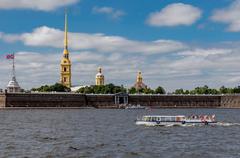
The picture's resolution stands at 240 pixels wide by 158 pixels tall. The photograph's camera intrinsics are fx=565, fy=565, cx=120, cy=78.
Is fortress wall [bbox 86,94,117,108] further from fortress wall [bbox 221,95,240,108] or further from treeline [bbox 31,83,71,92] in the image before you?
fortress wall [bbox 221,95,240,108]

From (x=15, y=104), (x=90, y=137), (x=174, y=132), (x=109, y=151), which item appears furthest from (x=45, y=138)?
(x=15, y=104)

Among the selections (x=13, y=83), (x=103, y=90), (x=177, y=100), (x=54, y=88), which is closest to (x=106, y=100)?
(x=103, y=90)

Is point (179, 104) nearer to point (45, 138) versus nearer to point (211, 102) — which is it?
point (211, 102)

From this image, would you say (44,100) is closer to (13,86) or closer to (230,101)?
(13,86)

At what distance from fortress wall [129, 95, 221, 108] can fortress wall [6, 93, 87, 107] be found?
1669 centimetres

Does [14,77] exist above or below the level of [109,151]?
above

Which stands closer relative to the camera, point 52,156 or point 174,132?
point 52,156

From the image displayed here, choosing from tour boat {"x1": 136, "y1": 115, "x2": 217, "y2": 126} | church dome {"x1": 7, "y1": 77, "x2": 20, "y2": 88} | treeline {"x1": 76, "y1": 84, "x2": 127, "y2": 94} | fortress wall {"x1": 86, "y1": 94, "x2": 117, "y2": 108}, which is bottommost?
tour boat {"x1": 136, "y1": 115, "x2": 217, "y2": 126}

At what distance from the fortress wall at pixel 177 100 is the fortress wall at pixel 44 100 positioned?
16692 mm

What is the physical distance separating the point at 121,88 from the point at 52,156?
→ 134 meters

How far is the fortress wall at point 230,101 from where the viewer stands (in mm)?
157750

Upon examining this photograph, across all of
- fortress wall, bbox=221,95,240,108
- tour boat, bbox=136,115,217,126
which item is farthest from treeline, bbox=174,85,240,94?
tour boat, bbox=136,115,217,126

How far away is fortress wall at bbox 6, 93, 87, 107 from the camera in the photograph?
131000mm

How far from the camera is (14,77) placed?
148500 mm
